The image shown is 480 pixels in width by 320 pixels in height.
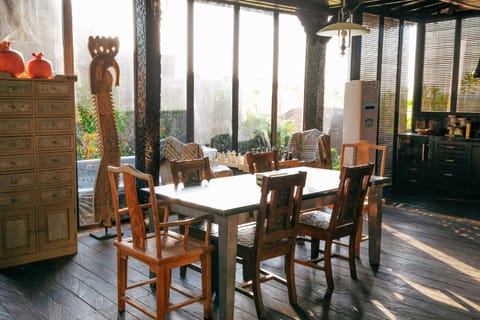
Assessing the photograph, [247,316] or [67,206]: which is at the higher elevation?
[67,206]

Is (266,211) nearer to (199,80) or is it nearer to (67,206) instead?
(67,206)

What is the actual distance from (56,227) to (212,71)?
2.75 meters

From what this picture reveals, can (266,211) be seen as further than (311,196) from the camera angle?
No

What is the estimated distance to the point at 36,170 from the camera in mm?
3998

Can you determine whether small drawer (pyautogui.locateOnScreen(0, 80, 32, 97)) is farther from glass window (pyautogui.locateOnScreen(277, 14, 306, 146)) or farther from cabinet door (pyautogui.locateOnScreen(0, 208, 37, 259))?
glass window (pyautogui.locateOnScreen(277, 14, 306, 146))

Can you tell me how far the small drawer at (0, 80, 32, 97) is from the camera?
12.4ft

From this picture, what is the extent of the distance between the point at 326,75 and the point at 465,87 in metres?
2.01

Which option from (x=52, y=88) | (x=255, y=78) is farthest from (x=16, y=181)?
(x=255, y=78)

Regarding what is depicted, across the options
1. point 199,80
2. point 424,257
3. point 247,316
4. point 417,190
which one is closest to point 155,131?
point 199,80

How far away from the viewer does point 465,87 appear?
7070 millimetres

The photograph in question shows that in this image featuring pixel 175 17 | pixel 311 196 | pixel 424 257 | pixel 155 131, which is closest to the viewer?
pixel 311 196

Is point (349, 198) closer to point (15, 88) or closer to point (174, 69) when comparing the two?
point (15, 88)

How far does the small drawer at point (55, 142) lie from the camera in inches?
158

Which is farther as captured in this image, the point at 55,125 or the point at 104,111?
the point at 104,111
